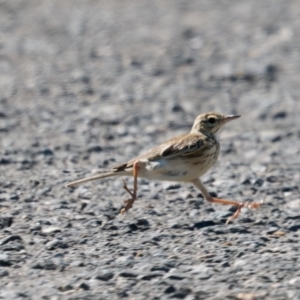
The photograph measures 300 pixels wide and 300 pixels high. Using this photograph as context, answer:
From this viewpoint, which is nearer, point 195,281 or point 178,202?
point 195,281

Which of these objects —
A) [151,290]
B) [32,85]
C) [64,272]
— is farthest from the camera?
[32,85]

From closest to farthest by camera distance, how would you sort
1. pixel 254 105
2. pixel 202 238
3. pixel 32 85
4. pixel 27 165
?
1. pixel 202 238
2. pixel 27 165
3. pixel 254 105
4. pixel 32 85

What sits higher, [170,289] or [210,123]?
[210,123]

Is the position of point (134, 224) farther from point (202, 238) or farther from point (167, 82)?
point (167, 82)

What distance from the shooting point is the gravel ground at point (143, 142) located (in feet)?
23.9

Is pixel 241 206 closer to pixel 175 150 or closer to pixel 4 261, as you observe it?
pixel 175 150

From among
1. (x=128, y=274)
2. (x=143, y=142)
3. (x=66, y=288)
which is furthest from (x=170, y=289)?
(x=143, y=142)

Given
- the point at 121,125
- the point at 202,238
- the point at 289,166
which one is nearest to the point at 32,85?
the point at 121,125

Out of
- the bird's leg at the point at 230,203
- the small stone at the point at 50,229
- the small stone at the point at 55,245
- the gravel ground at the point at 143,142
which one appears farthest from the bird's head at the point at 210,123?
the small stone at the point at 55,245

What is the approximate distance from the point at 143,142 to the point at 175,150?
11.6 ft

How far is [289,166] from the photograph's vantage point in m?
11.0

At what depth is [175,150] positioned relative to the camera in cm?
862

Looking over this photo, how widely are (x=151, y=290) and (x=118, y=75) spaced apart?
28.7 ft

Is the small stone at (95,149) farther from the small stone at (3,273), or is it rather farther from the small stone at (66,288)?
the small stone at (66,288)
